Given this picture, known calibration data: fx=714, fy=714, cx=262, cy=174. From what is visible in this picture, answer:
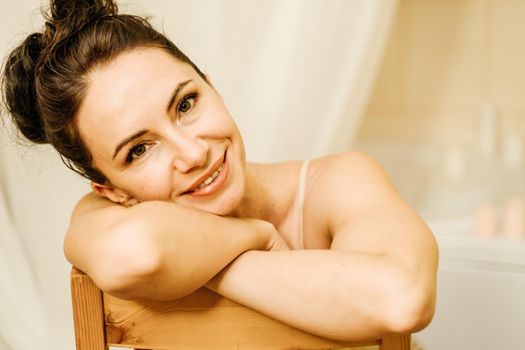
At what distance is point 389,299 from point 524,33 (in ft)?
5.40

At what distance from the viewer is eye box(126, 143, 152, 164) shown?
3.31ft

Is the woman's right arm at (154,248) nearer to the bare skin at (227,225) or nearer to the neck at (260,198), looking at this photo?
the bare skin at (227,225)


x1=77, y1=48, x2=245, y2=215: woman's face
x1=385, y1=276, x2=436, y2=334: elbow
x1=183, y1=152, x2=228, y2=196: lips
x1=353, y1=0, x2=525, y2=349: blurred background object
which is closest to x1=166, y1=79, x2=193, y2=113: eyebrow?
x1=77, y1=48, x2=245, y2=215: woman's face

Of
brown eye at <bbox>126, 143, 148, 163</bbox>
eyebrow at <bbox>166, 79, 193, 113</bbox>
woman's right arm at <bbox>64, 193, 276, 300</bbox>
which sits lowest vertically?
woman's right arm at <bbox>64, 193, 276, 300</bbox>

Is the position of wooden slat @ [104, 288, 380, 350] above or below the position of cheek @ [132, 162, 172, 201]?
below

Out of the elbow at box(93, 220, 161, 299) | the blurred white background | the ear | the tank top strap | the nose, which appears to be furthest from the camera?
the blurred white background

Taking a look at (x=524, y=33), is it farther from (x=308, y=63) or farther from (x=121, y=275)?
(x=121, y=275)

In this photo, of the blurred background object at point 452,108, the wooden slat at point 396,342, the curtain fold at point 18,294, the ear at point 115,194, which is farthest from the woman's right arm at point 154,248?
the blurred background object at point 452,108

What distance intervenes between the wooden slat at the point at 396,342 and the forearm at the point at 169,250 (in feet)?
0.72

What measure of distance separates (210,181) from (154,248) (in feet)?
0.72

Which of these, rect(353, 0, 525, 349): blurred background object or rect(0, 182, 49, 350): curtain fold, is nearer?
rect(0, 182, 49, 350): curtain fold

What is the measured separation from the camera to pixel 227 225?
3.16ft

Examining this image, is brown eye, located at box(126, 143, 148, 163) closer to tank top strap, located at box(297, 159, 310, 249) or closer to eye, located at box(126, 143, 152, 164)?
eye, located at box(126, 143, 152, 164)

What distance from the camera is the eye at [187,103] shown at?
103 cm
